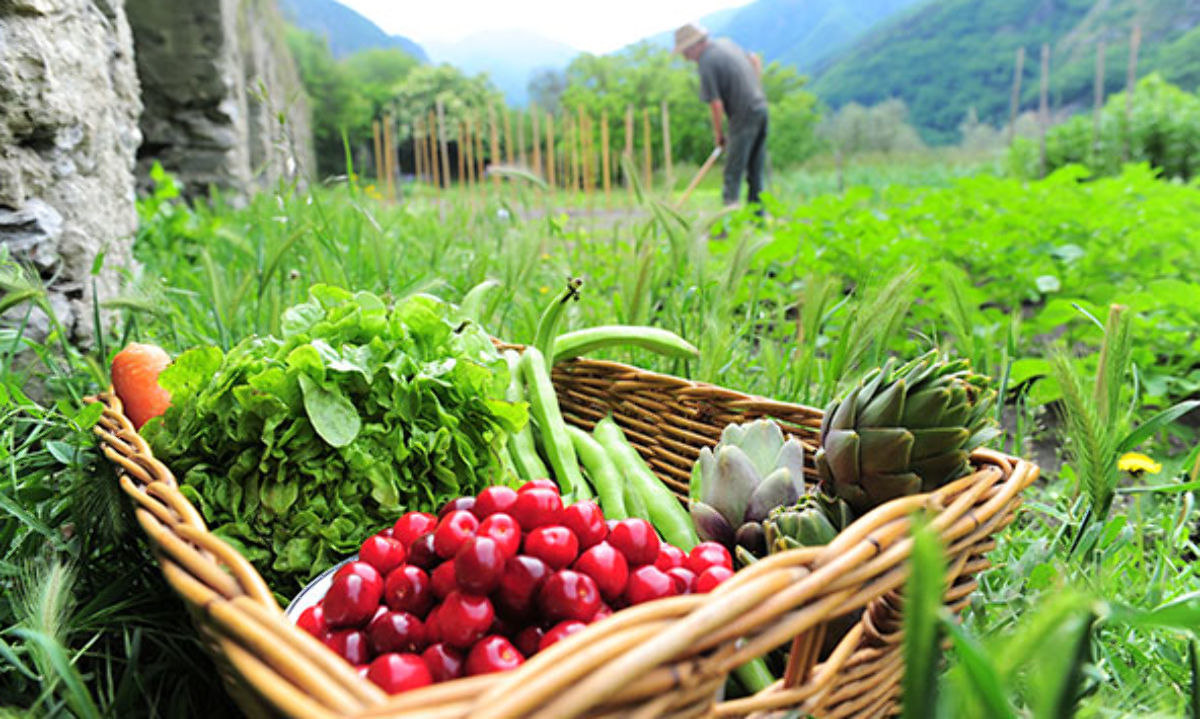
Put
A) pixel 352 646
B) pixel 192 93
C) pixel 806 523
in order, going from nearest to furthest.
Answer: pixel 352 646, pixel 806 523, pixel 192 93

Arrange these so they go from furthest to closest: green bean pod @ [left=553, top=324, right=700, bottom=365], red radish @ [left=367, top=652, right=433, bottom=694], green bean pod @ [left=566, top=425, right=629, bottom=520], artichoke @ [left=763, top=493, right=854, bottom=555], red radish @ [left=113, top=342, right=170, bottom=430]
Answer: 1. green bean pod @ [left=553, top=324, right=700, bottom=365]
2. green bean pod @ [left=566, top=425, right=629, bottom=520]
3. red radish @ [left=113, top=342, right=170, bottom=430]
4. artichoke @ [left=763, top=493, right=854, bottom=555]
5. red radish @ [left=367, top=652, right=433, bottom=694]

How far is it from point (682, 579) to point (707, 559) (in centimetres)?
7

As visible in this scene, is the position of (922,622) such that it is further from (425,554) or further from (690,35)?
(690,35)

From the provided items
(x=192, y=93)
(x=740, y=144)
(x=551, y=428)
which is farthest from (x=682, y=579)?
(x=740, y=144)

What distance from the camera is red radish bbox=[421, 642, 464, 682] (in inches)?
30.7

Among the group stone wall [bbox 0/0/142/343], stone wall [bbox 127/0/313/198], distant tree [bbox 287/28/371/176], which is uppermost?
distant tree [bbox 287/28/371/176]

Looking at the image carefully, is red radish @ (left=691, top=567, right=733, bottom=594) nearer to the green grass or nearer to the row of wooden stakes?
the green grass

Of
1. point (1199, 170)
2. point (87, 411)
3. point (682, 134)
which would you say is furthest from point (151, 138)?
point (682, 134)

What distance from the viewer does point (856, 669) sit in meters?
0.86

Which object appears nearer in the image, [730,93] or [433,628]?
[433,628]

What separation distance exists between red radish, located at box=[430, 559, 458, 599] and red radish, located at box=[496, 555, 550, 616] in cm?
5

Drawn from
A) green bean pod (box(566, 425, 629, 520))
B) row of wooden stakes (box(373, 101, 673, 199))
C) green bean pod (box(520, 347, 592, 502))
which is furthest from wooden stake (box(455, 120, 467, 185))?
green bean pod (box(566, 425, 629, 520))

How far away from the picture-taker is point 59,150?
1.81 meters

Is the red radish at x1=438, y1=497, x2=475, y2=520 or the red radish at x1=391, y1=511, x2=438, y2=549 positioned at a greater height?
the red radish at x1=438, y1=497, x2=475, y2=520
